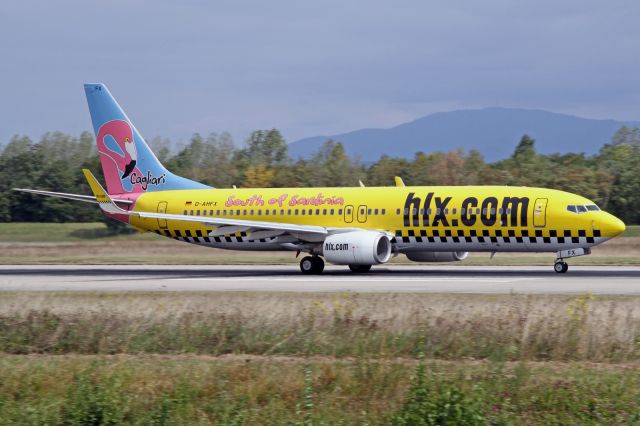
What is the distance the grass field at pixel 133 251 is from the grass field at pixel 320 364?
2719cm

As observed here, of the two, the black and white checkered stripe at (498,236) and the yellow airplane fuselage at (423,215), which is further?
the yellow airplane fuselage at (423,215)

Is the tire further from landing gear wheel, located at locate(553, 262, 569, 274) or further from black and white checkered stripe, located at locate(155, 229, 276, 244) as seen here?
landing gear wheel, located at locate(553, 262, 569, 274)

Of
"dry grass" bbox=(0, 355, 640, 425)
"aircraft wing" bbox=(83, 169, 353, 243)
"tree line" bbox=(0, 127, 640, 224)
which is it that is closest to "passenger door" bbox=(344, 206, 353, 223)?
"aircraft wing" bbox=(83, 169, 353, 243)

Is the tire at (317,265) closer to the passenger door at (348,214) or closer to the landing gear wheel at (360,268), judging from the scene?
the landing gear wheel at (360,268)

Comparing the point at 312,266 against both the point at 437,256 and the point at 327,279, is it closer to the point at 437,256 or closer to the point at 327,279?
the point at 327,279

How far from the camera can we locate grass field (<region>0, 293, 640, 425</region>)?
15656 millimetres

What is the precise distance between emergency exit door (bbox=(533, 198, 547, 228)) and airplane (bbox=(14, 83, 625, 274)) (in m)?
0.04

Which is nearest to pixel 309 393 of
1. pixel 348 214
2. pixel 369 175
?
pixel 348 214

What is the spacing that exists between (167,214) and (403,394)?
3336 cm

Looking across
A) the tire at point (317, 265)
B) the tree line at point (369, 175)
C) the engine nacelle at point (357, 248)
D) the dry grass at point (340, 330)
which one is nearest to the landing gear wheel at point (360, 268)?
the tire at point (317, 265)

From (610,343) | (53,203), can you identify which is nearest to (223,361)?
(610,343)

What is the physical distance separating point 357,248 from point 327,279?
248 centimetres

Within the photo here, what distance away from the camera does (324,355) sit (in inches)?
761

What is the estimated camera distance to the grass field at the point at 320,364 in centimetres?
1566
